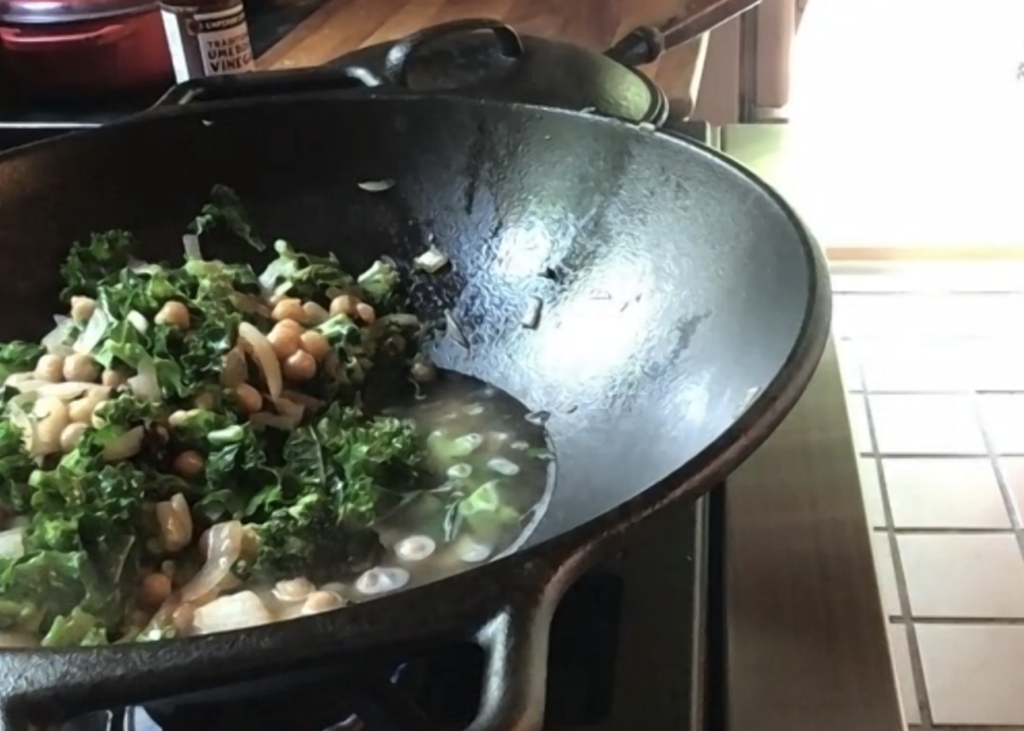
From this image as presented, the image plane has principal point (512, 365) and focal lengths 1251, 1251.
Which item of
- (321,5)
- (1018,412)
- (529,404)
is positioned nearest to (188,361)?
(529,404)

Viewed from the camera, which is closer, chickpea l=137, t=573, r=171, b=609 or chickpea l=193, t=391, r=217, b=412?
chickpea l=137, t=573, r=171, b=609

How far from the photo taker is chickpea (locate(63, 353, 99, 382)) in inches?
30.6

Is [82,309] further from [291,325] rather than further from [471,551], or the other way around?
[471,551]

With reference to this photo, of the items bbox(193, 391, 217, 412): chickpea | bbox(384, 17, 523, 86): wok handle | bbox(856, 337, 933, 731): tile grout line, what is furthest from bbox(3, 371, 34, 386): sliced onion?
bbox(856, 337, 933, 731): tile grout line

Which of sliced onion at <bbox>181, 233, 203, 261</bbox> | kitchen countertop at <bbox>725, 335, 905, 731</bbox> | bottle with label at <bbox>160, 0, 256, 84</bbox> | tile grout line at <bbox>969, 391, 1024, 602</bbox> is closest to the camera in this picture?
kitchen countertop at <bbox>725, 335, 905, 731</bbox>

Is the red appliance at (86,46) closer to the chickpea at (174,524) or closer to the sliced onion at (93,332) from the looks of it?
the sliced onion at (93,332)

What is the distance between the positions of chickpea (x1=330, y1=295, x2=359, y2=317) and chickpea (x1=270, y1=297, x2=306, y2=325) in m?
0.02

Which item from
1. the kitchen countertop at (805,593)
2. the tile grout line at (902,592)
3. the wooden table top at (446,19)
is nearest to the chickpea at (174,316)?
the kitchen countertop at (805,593)

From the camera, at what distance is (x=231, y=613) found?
598 mm

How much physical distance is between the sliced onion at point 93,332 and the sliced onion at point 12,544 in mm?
161

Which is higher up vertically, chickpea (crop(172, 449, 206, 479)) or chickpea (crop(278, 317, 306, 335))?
chickpea (crop(278, 317, 306, 335))

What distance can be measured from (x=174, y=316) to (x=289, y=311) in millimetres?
80

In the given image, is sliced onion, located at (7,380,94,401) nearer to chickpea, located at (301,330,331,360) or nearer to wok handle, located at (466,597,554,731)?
chickpea, located at (301,330,331,360)

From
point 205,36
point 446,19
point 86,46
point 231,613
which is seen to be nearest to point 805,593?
point 231,613
